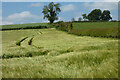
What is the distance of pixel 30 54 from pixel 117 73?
21.0 ft

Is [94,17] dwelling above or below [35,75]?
above

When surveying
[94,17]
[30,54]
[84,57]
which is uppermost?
[94,17]

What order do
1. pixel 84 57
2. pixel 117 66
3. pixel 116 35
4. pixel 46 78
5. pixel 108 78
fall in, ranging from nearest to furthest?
pixel 108 78 < pixel 46 78 < pixel 117 66 < pixel 84 57 < pixel 116 35

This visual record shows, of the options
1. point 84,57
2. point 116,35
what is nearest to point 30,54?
point 84,57

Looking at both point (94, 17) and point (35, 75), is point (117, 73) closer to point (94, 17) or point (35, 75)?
point (35, 75)

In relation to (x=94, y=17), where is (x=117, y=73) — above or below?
below

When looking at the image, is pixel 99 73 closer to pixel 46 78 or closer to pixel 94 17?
pixel 46 78

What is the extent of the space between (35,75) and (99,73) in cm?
143

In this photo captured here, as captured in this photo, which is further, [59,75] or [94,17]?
[94,17]

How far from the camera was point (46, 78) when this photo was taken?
286cm

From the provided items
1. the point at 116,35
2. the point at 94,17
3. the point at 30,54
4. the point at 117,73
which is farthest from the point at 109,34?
the point at 94,17

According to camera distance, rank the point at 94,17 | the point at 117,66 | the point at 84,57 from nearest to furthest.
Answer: the point at 117,66 < the point at 84,57 < the point at 94,17

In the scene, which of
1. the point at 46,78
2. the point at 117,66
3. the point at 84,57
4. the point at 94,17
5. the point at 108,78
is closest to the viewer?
the point at 108,78

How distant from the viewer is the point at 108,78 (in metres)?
2.66
